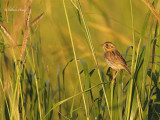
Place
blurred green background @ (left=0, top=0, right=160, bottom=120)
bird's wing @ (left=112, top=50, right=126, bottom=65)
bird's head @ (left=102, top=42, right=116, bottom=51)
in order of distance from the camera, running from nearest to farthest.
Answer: blurred green background @ (left=0, top=0, right=160, bottom=120), bird's wing @ (left=112, top=50, right=126, bottom=65), bird's head @ (left=102, top=42, right=116, bottom=51)

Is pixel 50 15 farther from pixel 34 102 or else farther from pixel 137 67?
pixel 137 67

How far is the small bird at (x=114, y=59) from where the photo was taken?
3394mm

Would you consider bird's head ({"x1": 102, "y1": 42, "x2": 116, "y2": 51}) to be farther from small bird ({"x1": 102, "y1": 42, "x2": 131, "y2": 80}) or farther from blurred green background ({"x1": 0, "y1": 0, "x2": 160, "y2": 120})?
blurred green background ({"x1": 0, "y1": 0, "x2": 160, "y2": 120})

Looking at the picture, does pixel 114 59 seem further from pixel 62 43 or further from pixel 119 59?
pixel 62 43

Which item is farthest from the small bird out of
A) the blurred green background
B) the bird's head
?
the blurred green background

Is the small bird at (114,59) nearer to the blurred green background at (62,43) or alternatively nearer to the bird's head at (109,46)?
the bird's head at (109,46)

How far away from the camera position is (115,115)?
274cm

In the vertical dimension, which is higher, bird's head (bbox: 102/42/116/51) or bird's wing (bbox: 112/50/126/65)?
bird's head (bbox: 102/42/116/51)

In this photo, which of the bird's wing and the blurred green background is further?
the bird's wing

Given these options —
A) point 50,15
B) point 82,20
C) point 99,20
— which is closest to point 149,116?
point 82,20

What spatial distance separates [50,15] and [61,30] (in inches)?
13.7

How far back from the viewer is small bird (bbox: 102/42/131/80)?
11.1 ft

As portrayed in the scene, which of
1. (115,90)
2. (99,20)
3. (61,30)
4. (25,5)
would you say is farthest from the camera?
(99,20)

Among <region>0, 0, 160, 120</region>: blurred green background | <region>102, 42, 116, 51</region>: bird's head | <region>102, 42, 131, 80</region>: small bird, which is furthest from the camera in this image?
<region>102, 42, 116, 51</region>: bird's head
